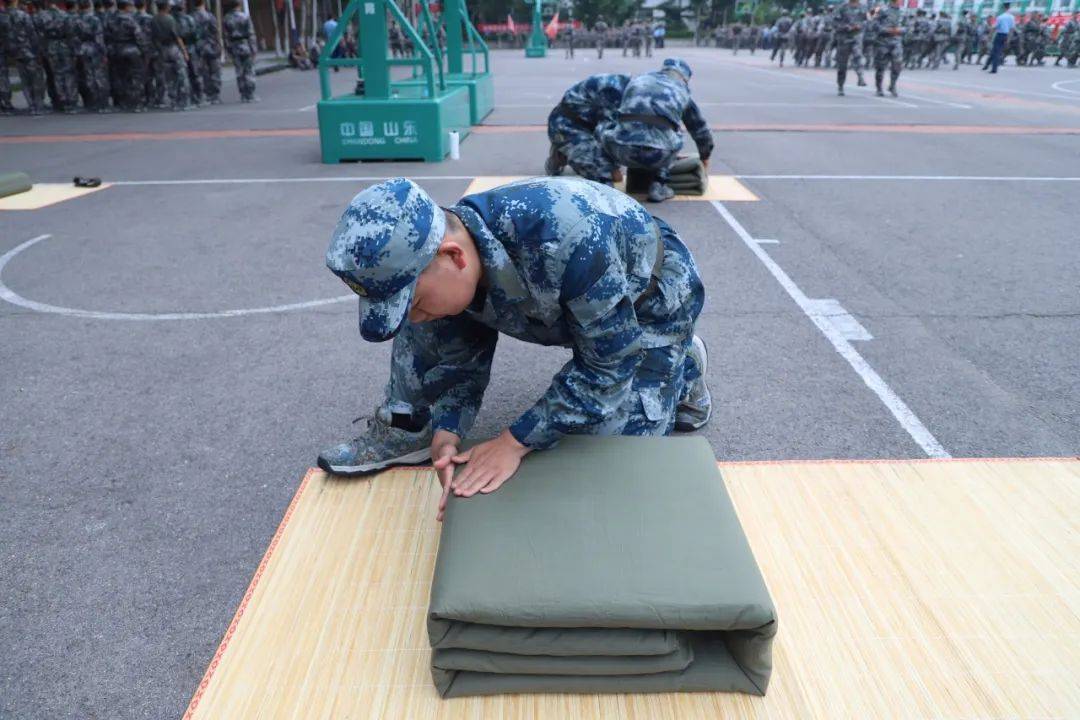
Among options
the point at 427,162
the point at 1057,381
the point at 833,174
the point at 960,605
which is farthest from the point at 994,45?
the point at 960,605

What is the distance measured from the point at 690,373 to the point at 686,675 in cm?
125

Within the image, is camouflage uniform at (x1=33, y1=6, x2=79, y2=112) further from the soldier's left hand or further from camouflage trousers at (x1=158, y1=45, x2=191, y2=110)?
the soldier's left hand

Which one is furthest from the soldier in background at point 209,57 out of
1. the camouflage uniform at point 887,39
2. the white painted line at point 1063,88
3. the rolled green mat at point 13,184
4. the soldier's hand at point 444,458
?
the white painted line at point 1063,88

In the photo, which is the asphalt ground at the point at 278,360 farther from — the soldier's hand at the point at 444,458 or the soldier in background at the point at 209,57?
the soldier in background at the point at 209,57

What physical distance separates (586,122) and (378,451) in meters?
4.91

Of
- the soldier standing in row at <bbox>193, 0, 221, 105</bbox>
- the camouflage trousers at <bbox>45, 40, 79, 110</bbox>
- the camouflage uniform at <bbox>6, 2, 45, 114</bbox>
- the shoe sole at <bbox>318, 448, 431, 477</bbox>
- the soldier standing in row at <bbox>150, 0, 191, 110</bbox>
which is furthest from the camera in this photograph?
the soldier standing in row at <bbox>193, 0, 221, 105</bbox>

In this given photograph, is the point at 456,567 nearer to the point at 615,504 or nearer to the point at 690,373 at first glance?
the point at 615,504

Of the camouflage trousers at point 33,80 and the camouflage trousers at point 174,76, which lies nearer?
the camouflage trousers at point 33,80

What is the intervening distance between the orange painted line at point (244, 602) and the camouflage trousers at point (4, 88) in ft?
47.5

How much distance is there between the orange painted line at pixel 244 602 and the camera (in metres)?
1.63

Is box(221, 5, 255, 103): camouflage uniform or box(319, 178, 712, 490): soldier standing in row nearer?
box(319, 178, 712, 490): soldier standing in row

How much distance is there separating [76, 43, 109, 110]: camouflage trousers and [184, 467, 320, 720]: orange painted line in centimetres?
1380

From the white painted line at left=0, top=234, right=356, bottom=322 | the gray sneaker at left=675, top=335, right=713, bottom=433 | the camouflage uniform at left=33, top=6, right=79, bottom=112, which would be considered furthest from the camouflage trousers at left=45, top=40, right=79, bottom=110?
the gray sneaker at left=675, top=335, right=713, bottom=433

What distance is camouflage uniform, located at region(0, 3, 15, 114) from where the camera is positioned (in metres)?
12.1
